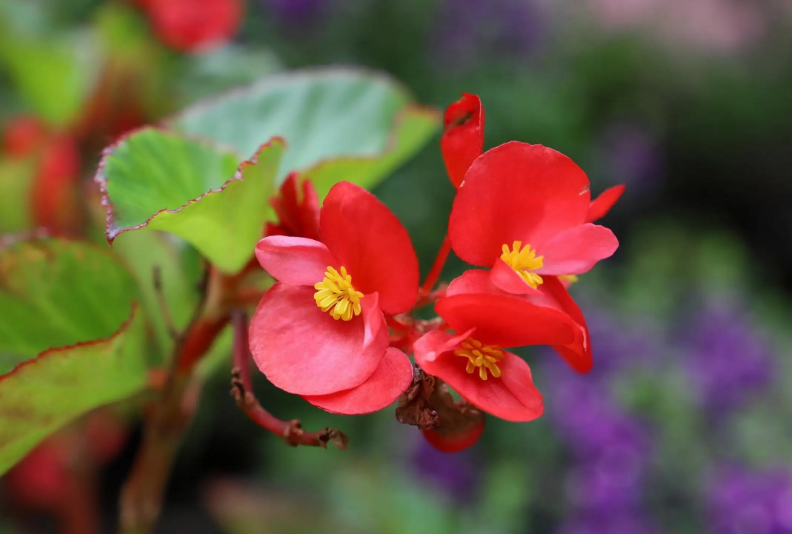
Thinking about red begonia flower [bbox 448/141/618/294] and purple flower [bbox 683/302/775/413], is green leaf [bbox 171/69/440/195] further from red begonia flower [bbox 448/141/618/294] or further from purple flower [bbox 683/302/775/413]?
purple flower [bbox 683/302/775/413]

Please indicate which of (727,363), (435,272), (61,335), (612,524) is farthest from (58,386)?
(727,363)

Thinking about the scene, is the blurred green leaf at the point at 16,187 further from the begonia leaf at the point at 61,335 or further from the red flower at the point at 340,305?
the red flower at the point at 340,305

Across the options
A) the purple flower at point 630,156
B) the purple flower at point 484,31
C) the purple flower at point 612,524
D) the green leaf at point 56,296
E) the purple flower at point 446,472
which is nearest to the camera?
the green leaf at point 56,296

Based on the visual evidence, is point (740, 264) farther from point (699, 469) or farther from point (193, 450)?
point (193, 450)

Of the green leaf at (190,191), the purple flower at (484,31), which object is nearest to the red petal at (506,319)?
the green leaf at (190,191)

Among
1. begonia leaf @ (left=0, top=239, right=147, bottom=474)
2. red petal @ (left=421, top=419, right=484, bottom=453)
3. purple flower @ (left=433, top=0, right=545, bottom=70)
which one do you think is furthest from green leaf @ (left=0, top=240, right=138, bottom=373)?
purple flower @ (left=433, top=0, right=545, bottom=70)

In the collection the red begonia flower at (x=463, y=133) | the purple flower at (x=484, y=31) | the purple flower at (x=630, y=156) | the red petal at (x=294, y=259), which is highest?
the red begonia flower at (x=463, y=133)

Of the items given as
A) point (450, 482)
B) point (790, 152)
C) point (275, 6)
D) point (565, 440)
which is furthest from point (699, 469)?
point (790, 152)
